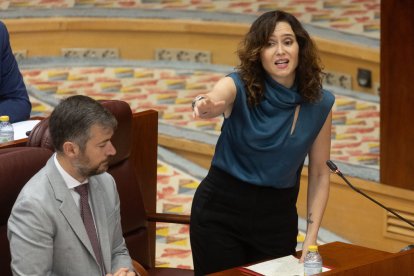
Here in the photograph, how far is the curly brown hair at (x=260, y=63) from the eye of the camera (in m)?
2.28

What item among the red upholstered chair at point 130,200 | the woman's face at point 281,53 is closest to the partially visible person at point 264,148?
the woman's face at point 281,53

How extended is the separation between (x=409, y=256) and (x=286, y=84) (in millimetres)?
485

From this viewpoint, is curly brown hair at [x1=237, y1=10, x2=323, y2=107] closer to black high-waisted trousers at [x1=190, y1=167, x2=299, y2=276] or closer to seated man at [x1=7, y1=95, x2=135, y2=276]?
black high-waisted trousers at [x1=190, y1=167, x2=299, y2=276]

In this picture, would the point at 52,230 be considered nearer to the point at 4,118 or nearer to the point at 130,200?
the point at 130,200

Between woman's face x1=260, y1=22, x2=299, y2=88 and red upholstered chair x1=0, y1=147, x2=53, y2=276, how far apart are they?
563 millimetres

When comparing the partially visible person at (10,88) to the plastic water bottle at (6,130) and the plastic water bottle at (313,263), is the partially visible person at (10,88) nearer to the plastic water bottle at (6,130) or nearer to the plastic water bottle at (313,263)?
the plastic water bottle at (6,130)

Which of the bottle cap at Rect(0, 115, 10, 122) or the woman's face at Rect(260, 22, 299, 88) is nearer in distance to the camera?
the woman's face at Rect(260, 22, 299, 88)

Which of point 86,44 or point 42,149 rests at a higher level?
point 42,149

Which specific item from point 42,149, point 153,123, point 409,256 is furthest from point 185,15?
point 409,256

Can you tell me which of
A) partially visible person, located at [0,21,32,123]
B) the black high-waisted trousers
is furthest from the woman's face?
partially visible person, located at [0,21,32,123]

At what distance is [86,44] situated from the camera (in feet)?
19.6

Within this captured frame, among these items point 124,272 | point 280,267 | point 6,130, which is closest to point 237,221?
point 280,267

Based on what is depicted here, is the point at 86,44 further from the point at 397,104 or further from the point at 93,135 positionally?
the point at 93,135

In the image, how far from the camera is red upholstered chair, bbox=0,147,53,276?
2.29 metres
